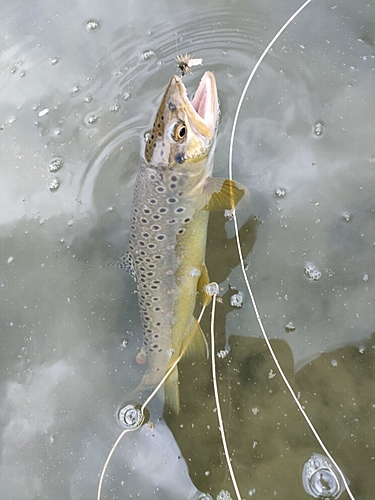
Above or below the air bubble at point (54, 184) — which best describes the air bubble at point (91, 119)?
above

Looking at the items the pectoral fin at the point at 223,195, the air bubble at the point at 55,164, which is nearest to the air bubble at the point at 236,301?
the pectoral fin at the point at 223,195

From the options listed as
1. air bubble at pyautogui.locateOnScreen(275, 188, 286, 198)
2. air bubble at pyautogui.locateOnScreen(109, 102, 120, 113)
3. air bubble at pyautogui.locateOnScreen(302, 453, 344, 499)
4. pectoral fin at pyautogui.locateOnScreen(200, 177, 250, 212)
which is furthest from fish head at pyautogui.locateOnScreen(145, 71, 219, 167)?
air bubble at pyautogui.locateOnScreen(302, 453, 344, 499)

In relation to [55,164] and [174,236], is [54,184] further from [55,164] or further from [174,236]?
[174,236]

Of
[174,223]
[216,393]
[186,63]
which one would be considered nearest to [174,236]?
[174,223]

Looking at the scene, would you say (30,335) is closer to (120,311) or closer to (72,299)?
(72,299)

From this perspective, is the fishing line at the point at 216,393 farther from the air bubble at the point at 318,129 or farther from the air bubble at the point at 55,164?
the air bubble at the point at 55,164

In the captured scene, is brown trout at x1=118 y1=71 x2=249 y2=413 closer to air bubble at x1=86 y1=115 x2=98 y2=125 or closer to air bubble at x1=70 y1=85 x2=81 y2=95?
air bubble at x1=86 y1=115 x2=98 y2=125
